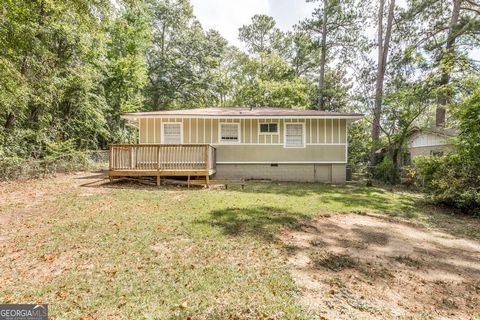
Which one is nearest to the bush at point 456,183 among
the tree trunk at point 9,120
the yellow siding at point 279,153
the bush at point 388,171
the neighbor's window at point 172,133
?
the yellow siding at point 279,153

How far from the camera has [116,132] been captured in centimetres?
2242

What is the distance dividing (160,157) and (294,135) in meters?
6.37

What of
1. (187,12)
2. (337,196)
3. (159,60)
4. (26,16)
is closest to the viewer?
(337,196)

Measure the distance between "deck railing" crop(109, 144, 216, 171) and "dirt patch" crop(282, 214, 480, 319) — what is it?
5558 mm

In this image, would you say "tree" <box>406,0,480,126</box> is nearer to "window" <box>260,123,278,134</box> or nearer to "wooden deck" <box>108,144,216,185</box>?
"window" <box>260,123,278,134</box>

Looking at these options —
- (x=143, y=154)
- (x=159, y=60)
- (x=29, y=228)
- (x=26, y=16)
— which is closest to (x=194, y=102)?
(x=159, y=60)

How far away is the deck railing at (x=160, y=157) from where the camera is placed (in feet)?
32.3

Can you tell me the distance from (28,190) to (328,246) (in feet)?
30.5

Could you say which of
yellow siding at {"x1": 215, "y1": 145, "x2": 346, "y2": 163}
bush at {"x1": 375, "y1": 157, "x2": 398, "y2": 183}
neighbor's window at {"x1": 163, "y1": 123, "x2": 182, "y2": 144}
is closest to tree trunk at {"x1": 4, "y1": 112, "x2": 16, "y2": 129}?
neighbor's window at {"x1": 163, "y1": 123, "x2": 182, "y2": 144}

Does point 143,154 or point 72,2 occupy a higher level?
point 72,2

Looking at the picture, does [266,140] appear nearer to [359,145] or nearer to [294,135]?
[294,135]

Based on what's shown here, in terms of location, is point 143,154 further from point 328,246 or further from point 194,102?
point 194,102

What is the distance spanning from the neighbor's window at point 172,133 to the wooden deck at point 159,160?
2.35 metres

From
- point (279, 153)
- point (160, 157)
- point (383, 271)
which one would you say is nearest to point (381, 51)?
point (279, 153)
